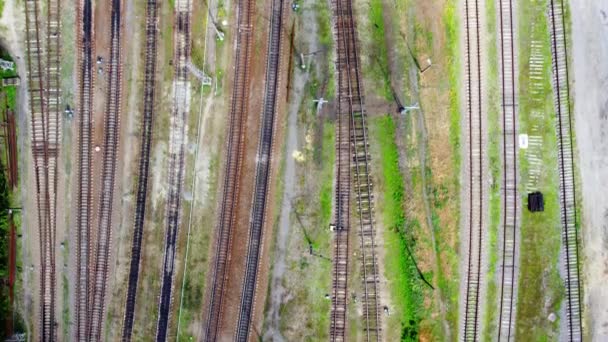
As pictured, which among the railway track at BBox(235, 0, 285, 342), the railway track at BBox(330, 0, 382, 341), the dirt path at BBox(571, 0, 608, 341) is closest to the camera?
the dirt path at BBox(571, 0, 608, 341)

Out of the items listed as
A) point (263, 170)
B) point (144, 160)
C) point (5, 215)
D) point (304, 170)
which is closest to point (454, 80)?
point (304, 170)

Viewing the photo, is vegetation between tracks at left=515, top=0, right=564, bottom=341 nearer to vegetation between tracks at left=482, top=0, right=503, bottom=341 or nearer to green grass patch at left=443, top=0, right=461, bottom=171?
vegetation between tracks at left=482, top=0, right=503, bottom=341

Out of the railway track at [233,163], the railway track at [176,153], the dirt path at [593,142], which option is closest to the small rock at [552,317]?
the dirt path at [593,142]

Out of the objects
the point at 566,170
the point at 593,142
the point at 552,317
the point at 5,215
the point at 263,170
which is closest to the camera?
the point at 593,142

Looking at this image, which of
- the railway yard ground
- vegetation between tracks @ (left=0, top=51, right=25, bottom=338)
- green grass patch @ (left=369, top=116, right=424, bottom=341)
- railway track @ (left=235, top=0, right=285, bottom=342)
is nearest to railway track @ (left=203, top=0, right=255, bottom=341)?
the railway yard ground

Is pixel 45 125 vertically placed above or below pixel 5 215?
above

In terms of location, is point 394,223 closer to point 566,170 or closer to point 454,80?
point 454,80
